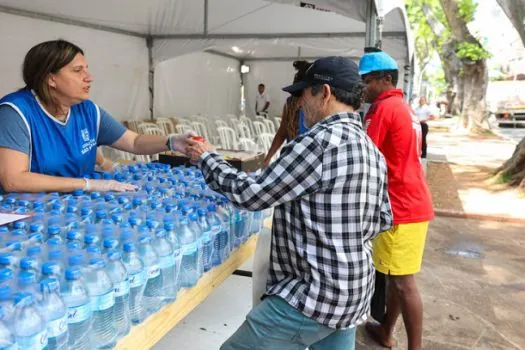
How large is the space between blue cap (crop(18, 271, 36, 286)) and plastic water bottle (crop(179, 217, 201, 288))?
0.56 metres

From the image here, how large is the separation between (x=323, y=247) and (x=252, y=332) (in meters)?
0.39

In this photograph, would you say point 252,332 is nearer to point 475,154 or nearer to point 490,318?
point 490,318

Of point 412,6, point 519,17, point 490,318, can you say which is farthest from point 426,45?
point 490,318

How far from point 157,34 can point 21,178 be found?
25.8 feet

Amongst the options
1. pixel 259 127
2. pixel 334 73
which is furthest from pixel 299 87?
pixel 259 127

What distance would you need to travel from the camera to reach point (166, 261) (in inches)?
61.5

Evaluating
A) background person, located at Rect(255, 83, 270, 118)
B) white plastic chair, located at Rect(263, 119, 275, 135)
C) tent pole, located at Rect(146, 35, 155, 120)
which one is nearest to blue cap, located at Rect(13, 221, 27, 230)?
tent pole, located at Rect(146, 35, 155, 120)

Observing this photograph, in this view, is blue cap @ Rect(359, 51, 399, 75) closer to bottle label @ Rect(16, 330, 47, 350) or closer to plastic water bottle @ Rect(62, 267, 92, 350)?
plastic water bottle @ Rect(62, 267, 92, 350)

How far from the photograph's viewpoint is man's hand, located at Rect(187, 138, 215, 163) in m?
1.86

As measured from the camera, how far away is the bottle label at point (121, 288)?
1.35 metres

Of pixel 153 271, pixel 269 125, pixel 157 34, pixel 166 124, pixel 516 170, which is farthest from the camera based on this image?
pixel 269 125

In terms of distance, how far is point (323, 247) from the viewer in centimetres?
144

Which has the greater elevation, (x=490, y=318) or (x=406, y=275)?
(x=406, y=275)

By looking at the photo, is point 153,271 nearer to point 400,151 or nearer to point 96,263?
point 96,263
